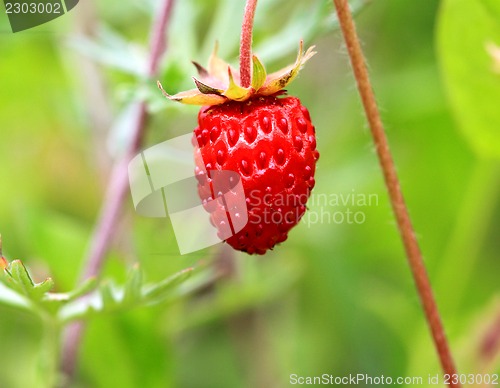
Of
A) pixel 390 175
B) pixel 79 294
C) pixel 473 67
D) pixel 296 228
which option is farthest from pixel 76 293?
pixel 296 228

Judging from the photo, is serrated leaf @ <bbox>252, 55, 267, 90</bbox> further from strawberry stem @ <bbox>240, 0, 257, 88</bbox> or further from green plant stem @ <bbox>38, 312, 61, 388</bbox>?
green plant stem @ <bbox>38, 312, 61, 388</bbox>

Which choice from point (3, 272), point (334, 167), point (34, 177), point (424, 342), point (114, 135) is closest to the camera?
point (3, 272)

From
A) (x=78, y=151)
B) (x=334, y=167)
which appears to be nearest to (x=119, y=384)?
(x=334, y=167)

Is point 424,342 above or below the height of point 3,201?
below

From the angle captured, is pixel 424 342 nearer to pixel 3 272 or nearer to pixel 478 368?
pixel 478 368

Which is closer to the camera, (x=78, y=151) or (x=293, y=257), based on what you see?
(x=293, y=257)

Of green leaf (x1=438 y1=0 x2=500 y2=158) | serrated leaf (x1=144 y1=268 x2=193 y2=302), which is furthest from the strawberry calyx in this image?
green leaf (x1=438 y1=0 x2=500 y2=158)

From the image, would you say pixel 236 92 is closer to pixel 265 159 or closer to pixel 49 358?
pixel 265 159

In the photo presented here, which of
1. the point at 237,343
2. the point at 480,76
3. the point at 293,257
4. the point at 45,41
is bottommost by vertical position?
the point at 237,343
